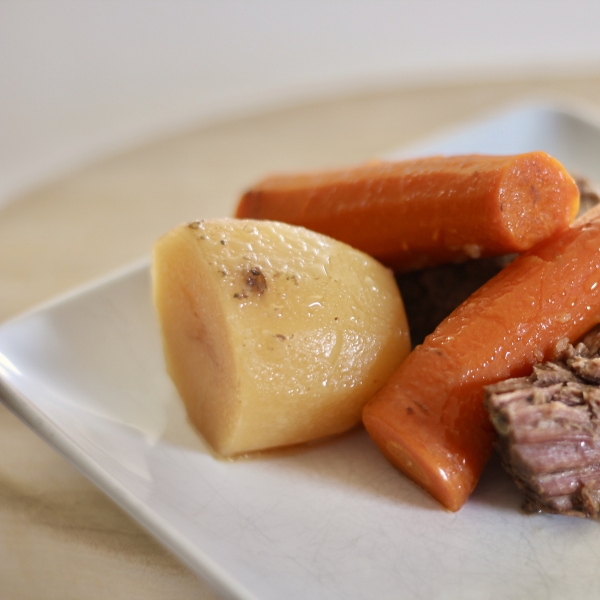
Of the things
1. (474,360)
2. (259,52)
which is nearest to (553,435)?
(474,360)

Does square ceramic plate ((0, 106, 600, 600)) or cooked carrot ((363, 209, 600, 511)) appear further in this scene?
cooked carrot ((363, 209, 600, 511))

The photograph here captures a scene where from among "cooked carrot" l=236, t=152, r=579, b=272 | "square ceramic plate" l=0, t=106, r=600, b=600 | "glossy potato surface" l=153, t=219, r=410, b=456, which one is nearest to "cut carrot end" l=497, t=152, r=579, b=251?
"cooked carrot" l=236, t=152, r=579, b=272

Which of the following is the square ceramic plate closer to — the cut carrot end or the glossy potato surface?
the glossy potato surface

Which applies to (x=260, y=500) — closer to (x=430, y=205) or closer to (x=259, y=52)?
(x=430, y=205)

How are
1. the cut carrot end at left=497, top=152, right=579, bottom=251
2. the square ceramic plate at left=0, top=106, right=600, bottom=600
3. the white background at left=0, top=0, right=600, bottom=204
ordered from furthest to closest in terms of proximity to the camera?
the white background at left=0, top=0, right=600, bottom=204 < the cut carrot end at left=497, top=152, right=579, bottom=251 < the square ceramic plate at left=0, top=106, right=600, bottom=600

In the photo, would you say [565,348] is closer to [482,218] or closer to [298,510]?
[482,218]

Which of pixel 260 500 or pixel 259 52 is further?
pixel 259 52
